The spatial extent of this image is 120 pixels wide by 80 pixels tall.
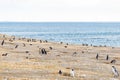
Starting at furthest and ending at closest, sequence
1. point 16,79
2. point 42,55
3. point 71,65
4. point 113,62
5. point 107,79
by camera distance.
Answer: point 42,55, point 113,62, point 71,65, point 107,79, point 16,79

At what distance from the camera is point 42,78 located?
158 feet

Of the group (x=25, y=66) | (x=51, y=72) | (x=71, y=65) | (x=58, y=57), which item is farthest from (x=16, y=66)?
(x=58, y=57)

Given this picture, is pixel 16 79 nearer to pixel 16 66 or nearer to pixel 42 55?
pixel 16 66

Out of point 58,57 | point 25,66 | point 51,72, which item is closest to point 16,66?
point 25,66

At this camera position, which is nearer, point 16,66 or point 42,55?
point 16,66

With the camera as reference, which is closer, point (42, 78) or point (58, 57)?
point (42, 78)

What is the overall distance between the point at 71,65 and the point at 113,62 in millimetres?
11174

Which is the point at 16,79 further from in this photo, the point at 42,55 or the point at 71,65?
the point at 42,55

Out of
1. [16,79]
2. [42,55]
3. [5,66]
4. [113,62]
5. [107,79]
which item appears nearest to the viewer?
[16,79]

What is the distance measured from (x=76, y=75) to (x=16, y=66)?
9.33 meters

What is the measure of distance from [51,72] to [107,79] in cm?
735

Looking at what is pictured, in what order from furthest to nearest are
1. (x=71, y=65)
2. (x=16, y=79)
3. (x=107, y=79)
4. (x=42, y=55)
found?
(x=42, y=55)
(x=71, y=65)
(x=107, y=79)
(x=16, y=79)

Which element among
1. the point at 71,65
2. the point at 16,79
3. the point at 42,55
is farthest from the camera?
the point at 42,55

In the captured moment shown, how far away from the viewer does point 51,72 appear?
5312 cm
